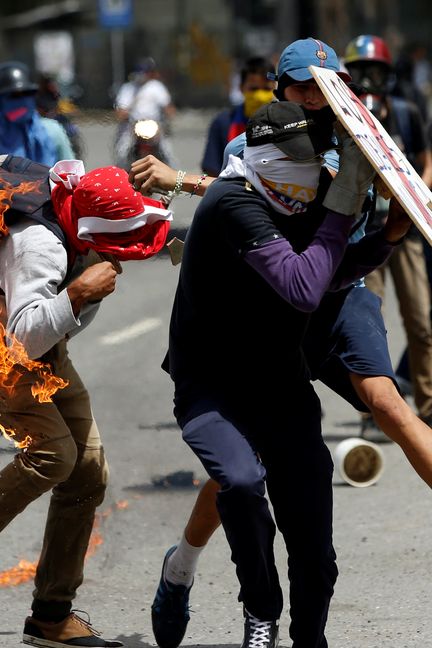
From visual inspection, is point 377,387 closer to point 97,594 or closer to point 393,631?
point 393,631

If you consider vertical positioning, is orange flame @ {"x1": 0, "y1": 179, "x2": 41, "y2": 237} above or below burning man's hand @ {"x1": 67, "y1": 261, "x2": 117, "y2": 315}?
above

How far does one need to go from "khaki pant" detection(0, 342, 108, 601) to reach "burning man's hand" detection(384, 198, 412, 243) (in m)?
1.07

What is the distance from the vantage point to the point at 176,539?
5.80 m

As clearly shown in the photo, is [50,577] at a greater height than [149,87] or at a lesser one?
greater

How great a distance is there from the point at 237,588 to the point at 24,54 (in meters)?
36.7

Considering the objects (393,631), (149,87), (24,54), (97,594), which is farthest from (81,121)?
(24,54)

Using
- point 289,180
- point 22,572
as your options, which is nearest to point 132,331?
point 22,572

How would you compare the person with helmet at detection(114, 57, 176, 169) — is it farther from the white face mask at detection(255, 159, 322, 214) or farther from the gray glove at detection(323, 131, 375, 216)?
the gray glove at detection(323, 131, 375, 216)

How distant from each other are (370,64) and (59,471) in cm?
401

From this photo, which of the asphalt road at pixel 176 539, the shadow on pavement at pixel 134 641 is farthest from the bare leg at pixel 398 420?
the shadow on pavement at pixel 134 641

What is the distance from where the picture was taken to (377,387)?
4441 millimetres

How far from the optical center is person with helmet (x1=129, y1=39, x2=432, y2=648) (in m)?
4.28

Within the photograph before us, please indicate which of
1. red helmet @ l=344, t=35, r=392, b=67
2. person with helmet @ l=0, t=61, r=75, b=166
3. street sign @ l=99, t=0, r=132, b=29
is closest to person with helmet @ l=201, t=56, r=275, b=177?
red helmet @ l=344, t=35, r=392, b=67

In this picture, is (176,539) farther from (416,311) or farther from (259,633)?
(416,311)
